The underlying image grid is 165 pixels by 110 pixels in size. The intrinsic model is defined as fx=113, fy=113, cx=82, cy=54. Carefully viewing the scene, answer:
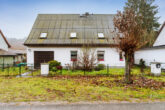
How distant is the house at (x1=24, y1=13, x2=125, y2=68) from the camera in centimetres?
1399

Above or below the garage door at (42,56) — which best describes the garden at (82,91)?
below

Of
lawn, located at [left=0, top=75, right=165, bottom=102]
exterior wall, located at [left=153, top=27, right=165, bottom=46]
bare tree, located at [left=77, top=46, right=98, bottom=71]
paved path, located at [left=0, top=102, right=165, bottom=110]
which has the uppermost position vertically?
exterior wall, located at [left=153, top=27, right=165, bottom=46]

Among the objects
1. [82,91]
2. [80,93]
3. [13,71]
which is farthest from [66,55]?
[80,93]

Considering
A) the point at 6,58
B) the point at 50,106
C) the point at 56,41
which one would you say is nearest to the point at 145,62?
the point at 56,41

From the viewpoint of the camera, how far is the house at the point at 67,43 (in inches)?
551

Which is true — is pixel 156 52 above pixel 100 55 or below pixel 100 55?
above

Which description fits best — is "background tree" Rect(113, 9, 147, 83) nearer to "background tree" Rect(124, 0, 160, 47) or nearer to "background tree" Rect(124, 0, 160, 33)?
"background tree" Rect(124, 0, 160, 47)

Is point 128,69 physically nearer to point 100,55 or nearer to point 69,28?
point 100,55

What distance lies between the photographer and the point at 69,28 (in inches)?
634

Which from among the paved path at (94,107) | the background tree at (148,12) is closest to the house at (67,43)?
the paved path at (94,107)

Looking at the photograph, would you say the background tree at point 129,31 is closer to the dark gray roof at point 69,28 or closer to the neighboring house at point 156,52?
the dark gray roof at point 69,28

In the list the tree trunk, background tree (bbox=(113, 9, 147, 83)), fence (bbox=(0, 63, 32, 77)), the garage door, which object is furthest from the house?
the tree trunk

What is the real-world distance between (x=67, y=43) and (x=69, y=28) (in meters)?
3.20

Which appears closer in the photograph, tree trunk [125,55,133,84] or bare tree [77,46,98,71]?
tree trunk [125,55,133,84]
